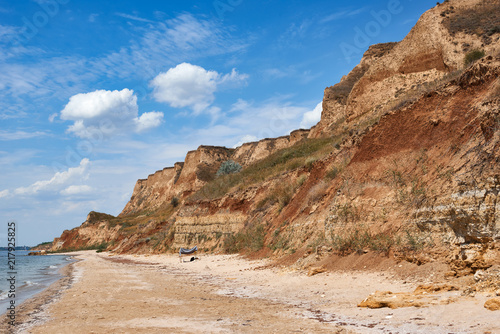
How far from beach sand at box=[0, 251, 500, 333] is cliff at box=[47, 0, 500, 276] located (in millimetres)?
1470

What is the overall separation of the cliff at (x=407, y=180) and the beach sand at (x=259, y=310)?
1470 millimetres

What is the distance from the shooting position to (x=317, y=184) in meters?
17.2

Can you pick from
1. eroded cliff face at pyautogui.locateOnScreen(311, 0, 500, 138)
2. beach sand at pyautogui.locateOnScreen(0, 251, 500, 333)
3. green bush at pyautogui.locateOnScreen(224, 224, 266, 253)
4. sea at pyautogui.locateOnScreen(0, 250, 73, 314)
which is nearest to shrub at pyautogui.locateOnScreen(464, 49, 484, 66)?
eroded cliff face at pyautogui.locateOnScreen(311, 0, 500, 138)

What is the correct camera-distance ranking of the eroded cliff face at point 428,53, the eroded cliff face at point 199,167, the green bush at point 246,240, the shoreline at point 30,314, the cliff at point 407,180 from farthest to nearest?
the eroded cliff face at point 199,167 < the eroded cliff face at point 428,53 < the green bush at point 246,240 < the cliff at point 407,180 < the shoreline at point 30,314

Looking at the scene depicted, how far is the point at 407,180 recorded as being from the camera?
36.8 ft

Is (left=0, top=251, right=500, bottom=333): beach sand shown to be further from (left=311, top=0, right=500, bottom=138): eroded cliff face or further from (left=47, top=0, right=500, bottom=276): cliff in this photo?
(left=311, top=0, right=500, bottom=138): eroded cliff face

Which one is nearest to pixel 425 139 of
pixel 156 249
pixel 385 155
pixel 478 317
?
pixel 385 155

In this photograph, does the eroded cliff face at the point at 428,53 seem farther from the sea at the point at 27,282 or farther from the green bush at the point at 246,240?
the sea at the point at 27,282

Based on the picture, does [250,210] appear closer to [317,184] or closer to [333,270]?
[317,184]

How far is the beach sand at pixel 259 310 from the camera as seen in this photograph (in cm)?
543

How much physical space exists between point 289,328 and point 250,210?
19.4 m

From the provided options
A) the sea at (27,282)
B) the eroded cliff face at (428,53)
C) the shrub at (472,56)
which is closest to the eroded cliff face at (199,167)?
the eroded cliff face at (428,53)

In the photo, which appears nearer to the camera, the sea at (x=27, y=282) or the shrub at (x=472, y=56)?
the sea at (x=27, y=282)

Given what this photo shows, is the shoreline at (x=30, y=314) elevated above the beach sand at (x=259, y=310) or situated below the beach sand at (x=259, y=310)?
above
